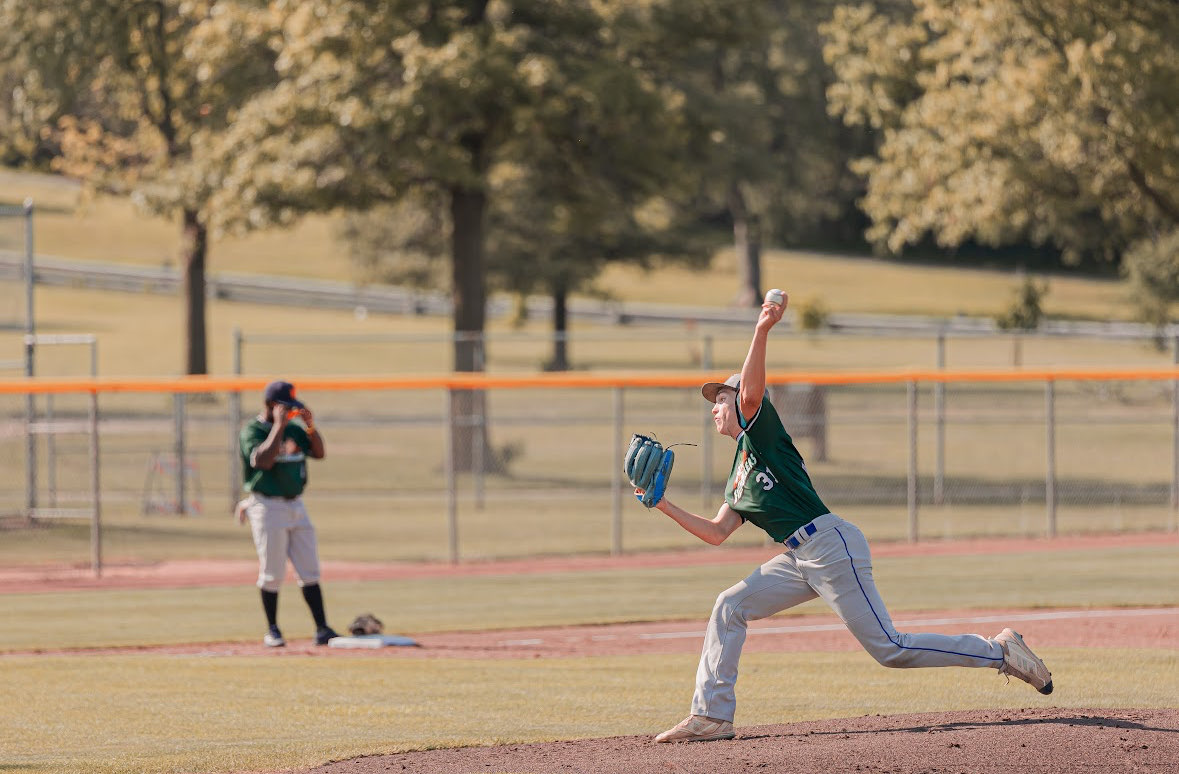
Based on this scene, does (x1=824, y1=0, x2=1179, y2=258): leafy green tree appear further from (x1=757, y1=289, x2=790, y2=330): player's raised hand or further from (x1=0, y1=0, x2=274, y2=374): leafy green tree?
(x1=757, y1=289, x2=790, y2=330): player's raised hand

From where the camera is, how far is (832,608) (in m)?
7.20

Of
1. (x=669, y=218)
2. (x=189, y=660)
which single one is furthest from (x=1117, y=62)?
(x=669, y=218)

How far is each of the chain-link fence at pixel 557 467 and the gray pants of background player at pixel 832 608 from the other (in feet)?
34.7

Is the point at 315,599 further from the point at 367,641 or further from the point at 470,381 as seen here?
the point at 470,381

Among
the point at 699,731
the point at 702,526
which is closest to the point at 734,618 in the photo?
the point at 702,526

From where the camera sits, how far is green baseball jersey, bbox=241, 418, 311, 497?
1191 cm

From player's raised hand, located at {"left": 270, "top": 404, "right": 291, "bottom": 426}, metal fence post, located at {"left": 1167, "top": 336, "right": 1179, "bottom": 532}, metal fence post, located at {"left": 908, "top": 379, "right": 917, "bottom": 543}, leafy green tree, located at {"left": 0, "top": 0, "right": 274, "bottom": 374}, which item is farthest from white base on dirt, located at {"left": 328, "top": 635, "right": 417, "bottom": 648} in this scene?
leafy green tree, located at {"left": 0, "top": 0, "right": 274, "bottom": 374}

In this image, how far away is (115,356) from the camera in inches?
1879

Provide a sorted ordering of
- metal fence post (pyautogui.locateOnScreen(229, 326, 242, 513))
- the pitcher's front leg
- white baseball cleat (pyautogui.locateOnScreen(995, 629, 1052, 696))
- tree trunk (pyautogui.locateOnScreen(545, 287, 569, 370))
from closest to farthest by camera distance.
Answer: the pitcher's front leg < white baseball cleat (pyautogui.locateOnScreen(995, 629, 1052, 696)) < metal fence post (pyautogui.locateOnScreen(229, 326, 242, 513)) < tree trunk (pyautogui.locateOnScreen(545, 287, 569, 370))

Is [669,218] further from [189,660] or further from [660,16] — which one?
[189,660]

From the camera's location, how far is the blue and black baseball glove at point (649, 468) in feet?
23.3

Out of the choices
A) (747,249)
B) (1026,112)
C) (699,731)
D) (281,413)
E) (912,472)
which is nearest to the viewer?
(699,731)

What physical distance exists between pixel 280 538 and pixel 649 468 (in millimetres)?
5621

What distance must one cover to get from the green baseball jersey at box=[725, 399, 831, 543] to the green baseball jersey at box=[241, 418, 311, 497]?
18.0 feet
